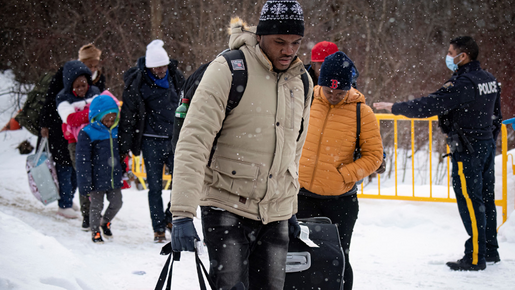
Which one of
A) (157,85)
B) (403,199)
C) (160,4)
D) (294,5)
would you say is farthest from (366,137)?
(160,4)

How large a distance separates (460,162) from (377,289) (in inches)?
59.1

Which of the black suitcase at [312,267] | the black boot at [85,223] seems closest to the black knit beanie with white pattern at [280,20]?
the black suitcase at [312,267]

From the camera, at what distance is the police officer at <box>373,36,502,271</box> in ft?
14.9

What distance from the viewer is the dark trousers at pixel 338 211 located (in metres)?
3.35

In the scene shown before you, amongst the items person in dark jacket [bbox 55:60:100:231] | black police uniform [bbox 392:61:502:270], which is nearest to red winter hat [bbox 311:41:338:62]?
black police uniform [bbox 392:61:502:270]

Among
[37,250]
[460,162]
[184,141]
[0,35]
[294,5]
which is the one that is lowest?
[37,250]

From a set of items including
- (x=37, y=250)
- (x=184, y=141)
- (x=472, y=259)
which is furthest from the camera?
(x=472, y=259)

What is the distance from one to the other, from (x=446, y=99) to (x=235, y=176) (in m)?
3.12

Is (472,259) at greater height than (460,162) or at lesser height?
lesser

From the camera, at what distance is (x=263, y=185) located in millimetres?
2195

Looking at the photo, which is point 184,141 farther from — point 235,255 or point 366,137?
point 366,137

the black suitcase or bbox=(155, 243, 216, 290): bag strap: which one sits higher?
bbox=(155, 243, 216, 290): bag strap

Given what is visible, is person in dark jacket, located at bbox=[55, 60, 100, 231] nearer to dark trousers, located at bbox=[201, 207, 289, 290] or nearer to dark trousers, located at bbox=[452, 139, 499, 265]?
dark trousers, located at bbox=[201, 207, 289, 290]

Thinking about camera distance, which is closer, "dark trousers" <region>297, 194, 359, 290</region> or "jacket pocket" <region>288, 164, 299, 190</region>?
"jacket pocket" <region>288, 164, 299, 190</region>
